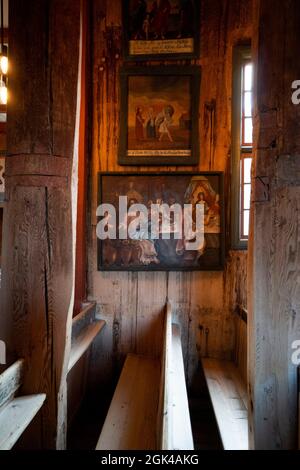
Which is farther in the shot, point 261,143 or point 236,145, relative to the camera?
point 236,145

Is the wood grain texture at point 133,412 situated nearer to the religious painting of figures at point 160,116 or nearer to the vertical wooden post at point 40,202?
the vertical wooden post at point 40,202

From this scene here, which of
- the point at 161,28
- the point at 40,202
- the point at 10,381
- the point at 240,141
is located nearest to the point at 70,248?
the point at 40,202

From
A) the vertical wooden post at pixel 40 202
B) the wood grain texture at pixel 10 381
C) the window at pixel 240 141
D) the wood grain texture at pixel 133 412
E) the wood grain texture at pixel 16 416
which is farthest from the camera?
the window at pixel 240 141

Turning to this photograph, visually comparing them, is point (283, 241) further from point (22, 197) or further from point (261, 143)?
point (22, 197)

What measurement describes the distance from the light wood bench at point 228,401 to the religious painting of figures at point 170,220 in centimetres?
78

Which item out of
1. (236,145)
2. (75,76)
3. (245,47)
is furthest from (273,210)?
(245,47)

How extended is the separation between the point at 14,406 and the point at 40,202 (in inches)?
30.7

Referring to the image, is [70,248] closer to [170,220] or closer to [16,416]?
[16,416]

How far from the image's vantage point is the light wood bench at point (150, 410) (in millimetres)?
1188

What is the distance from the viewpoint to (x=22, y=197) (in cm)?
122

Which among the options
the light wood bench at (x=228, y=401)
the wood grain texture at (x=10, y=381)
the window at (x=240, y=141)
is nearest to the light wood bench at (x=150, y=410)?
the light wood bench at (x=228, y=401)

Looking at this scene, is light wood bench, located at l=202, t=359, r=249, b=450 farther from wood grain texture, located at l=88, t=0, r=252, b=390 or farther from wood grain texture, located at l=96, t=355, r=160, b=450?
wood grain texture, located at l=96, t=355, r=160, b=450

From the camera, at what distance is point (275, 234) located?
41.7 inches

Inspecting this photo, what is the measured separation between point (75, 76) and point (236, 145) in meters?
1.63
